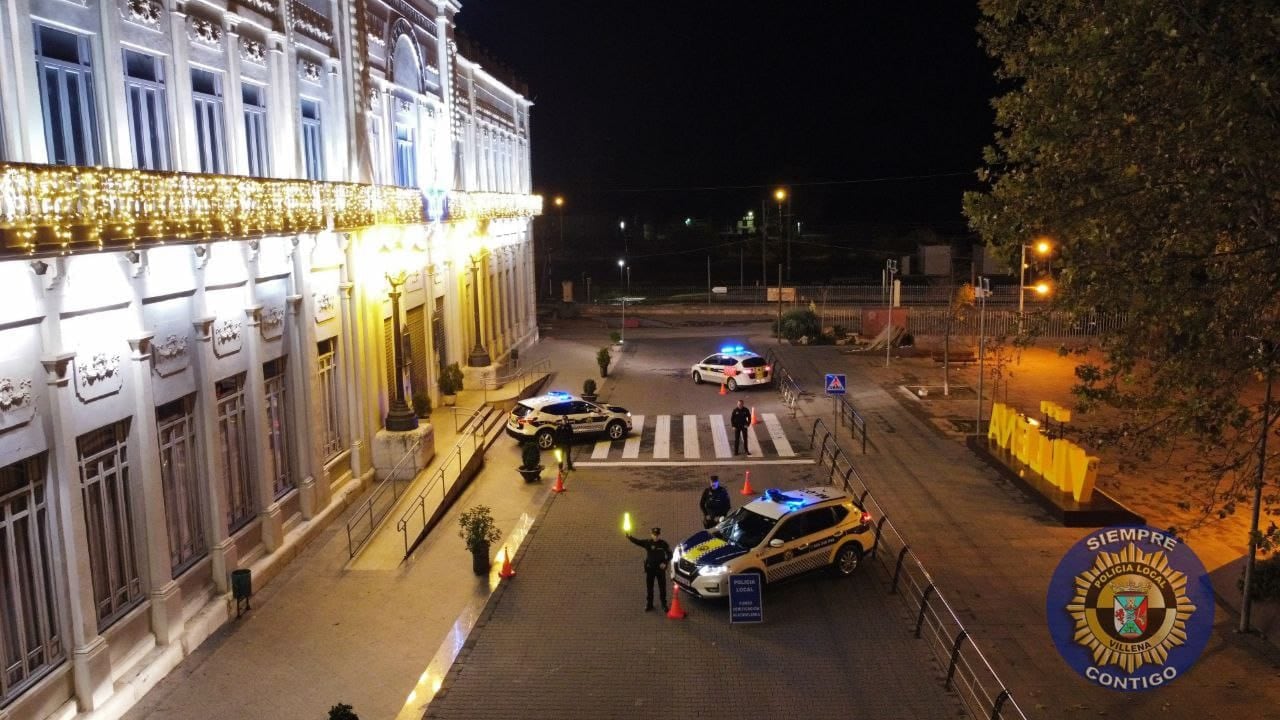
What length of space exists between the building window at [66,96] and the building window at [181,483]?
3821 mm

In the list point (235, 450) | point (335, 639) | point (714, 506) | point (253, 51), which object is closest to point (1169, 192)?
point (714, 506)

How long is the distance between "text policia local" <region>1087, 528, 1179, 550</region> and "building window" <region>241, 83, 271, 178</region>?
14927 millimetres

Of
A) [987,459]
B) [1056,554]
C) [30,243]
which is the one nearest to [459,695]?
[30,243]

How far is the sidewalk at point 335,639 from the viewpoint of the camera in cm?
1258

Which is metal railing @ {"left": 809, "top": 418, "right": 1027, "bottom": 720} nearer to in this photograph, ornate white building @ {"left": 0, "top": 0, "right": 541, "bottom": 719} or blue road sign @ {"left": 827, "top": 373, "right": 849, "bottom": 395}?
blue road sign @ {"left": 827, "top": 373, "right": 849, "bottom": 395}

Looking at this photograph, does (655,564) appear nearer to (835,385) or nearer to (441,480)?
(441,480)

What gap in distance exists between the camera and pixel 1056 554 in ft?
58.1

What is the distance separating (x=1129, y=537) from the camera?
1089cm

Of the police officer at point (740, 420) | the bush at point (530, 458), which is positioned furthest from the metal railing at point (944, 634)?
the bush at point (530, 458)

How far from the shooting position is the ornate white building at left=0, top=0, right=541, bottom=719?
36.0 feet

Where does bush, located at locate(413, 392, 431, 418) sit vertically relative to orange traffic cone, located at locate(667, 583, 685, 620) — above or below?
above

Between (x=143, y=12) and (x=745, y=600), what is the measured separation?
1235 cm

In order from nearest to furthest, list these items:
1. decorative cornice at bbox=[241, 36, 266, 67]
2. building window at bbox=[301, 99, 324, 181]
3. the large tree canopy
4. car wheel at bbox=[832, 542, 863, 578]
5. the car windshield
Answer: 1. the large tree canopy
2. the car windshield
3. car wheel at bbox=[832, 542, 863, 578]
4. decorative cornice at bbox=[241, 36, 266, 67]
5. building window at bbox=[301, 99, 324, 181]

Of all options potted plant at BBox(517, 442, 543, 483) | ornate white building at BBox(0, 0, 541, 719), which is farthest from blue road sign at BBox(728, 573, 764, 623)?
potted plant at BBox(517, 442, 543, 483)
